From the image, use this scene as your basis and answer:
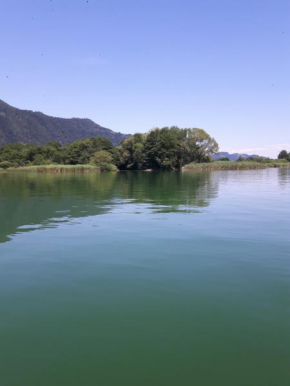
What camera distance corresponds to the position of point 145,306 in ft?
24.5

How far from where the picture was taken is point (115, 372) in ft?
16.9

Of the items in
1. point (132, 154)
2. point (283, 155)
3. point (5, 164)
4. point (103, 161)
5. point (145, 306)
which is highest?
point (283, 155)

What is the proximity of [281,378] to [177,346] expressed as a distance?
1708mm

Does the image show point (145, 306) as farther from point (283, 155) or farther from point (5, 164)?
point (283, 155)

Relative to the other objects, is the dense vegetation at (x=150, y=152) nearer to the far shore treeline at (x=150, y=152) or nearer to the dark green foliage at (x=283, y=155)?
the far shore treeline at (x=150, y=152)

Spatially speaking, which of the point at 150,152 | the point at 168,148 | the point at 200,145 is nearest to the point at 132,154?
the point at 150,152

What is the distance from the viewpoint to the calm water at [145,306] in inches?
206

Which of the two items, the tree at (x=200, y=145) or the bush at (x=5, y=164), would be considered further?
the bush at (x=5, y=164)

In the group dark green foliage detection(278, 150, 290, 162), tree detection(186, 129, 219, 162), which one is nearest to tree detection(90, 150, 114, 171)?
tree detection(186, 129, 219, 162)

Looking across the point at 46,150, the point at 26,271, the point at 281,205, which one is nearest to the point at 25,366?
the point at 26,271

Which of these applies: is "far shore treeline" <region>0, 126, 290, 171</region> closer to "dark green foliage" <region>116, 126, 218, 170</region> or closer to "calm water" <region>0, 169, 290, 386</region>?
"dark green foliage" <region>116, 126, 218, 170</region>

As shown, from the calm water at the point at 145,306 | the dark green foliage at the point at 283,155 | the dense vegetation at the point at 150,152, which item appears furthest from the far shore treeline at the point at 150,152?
the calm water at the point at 145,306

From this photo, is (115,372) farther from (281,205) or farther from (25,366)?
(281,205)

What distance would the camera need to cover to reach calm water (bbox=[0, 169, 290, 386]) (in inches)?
206
